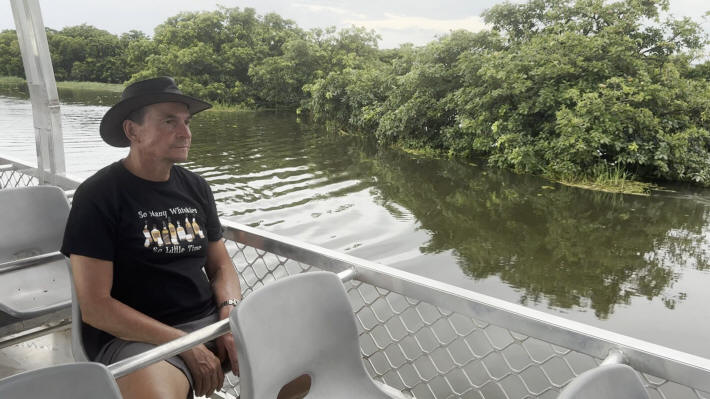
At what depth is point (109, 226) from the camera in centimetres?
133

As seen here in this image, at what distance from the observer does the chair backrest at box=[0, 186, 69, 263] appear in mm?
1893

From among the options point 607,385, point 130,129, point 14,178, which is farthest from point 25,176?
point 607,385

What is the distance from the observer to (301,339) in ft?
3.94

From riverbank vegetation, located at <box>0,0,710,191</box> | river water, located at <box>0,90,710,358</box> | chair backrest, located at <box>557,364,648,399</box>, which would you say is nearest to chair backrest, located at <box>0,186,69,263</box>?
chair backrest, located at <box>557,364,648,399</box>

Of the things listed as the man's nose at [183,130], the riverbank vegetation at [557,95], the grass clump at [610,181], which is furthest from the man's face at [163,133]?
the grass clump at [610,181]

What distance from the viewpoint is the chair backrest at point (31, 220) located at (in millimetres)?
1893

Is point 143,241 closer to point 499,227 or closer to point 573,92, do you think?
point 499,227

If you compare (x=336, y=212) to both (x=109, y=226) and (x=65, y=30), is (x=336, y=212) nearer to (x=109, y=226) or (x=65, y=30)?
(x=109, y=226)

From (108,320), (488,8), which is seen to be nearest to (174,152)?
(108,320)

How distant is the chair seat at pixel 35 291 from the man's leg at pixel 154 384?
0.72m

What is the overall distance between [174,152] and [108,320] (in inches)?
18.5

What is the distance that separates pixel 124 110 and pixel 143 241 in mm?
382

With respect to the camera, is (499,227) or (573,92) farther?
(573,92)

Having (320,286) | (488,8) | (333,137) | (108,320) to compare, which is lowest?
(333,137)
